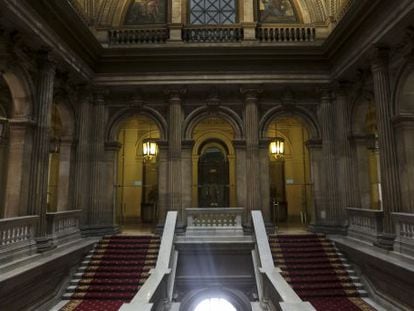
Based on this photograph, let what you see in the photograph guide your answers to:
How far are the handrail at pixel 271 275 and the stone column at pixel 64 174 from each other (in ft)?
20.9

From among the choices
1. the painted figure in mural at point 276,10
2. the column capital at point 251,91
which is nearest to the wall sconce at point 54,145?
the column capital at point 251,91

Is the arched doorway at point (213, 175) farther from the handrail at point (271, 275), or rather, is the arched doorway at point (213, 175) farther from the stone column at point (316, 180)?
the handrail at point (271, 275)

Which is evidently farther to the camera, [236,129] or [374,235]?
[236,129]

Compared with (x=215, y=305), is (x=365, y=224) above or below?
above

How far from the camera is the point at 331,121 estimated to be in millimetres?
12383

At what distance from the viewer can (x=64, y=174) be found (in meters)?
11.5

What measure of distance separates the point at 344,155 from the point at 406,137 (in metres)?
3.03

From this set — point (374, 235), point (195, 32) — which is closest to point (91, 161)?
point (195, 32)

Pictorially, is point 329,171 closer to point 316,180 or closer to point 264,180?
point 316,180

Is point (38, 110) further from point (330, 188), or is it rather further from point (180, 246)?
point (330, 188)

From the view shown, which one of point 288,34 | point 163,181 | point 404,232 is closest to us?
point 404,232

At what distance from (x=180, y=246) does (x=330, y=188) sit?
5781 mm

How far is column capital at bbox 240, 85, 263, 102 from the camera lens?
1240 centimetres

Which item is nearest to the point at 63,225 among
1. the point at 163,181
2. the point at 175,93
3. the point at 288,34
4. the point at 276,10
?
the point at 163,181
